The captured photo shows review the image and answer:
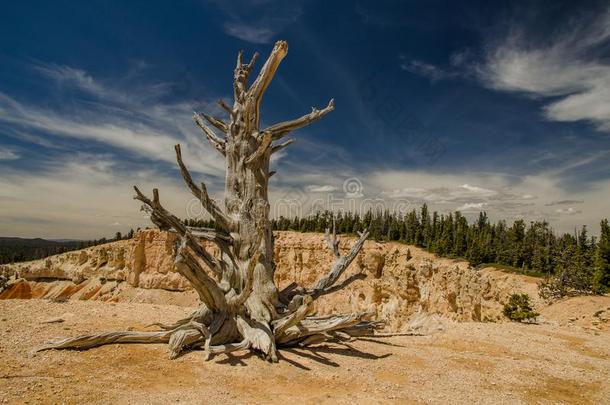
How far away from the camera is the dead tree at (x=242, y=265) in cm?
668

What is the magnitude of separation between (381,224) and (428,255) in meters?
21.5

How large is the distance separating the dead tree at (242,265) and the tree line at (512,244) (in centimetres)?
2666

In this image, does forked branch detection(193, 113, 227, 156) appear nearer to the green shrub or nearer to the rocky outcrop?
the rocky outcrop

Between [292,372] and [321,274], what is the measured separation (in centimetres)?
3912

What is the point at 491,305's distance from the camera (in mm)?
21375

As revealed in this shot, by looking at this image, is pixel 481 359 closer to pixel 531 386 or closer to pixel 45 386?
pixel 531 386

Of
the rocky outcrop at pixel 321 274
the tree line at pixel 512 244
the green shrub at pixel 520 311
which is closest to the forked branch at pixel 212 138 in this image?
the rocky outcrop at pixel 321 274

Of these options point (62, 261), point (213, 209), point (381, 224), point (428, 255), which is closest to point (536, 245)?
point (428, 255)

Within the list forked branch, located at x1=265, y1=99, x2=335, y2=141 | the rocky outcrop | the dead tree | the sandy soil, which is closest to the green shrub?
the rocky outcrop

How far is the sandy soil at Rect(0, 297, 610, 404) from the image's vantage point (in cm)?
492

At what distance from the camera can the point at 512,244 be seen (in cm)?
5553

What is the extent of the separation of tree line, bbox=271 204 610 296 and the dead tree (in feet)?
87.5

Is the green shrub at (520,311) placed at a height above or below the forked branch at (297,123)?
below

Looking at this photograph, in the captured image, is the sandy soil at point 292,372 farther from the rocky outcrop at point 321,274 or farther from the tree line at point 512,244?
the tree line at point 512,244
